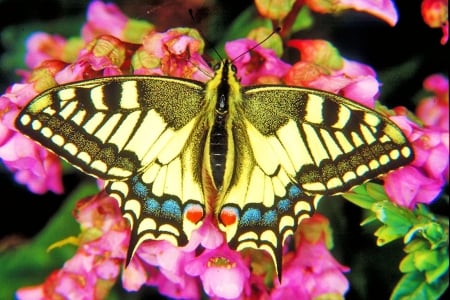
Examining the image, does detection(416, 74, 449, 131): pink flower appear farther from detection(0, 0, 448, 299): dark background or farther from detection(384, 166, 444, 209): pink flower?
detection(384, 166, 444, 209): pink flower

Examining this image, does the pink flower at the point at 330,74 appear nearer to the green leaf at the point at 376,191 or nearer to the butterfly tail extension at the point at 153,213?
the green leaf at the point at 376,191

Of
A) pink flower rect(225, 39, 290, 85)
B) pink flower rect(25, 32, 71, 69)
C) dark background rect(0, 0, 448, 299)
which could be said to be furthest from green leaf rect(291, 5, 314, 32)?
pink flower rect(25, 32, 71, 69)

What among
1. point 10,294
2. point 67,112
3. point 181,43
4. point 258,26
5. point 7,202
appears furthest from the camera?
point 7,202

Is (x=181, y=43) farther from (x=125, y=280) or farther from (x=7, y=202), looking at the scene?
(x=7, y=202)

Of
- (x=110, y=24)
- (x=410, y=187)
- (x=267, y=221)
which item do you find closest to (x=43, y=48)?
(x=110, y=24)

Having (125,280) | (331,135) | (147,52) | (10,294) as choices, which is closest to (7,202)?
(10,294)

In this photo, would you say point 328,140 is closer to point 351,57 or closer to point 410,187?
point 410,187
